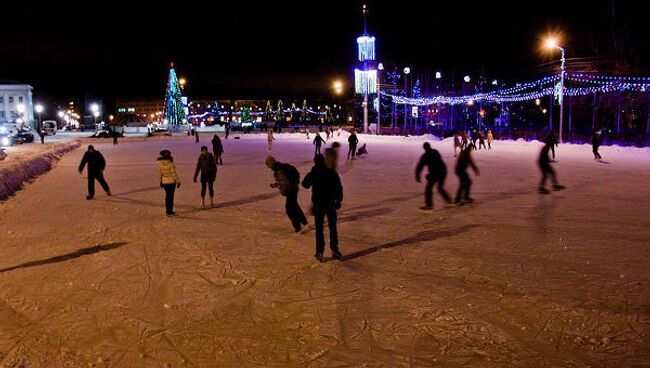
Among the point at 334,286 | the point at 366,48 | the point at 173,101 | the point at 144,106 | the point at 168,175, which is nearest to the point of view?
the point at 334,286

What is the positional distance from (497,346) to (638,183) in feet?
40.8

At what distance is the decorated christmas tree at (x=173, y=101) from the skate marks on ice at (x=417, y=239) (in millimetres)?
50568

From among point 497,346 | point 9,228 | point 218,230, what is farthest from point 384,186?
point 497,346

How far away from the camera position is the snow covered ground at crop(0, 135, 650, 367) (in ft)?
14.4

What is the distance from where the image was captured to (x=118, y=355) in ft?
14.3

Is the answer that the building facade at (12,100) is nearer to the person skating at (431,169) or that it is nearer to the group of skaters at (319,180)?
the group of skaters at (319,180)

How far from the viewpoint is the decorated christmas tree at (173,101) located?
56088 mm

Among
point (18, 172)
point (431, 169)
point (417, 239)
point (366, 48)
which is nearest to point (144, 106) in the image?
point (366, 48)

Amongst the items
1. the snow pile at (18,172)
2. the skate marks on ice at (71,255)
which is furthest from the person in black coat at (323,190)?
the snow pile at (18,172)

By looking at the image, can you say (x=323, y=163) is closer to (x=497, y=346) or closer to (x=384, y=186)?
(x=497, y=346)

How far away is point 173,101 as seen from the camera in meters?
59.6

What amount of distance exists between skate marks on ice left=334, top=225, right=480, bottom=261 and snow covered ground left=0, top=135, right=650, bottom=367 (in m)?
0.04

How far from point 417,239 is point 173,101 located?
5506 centimetres

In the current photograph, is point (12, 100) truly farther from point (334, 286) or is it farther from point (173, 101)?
point (334, 286)
